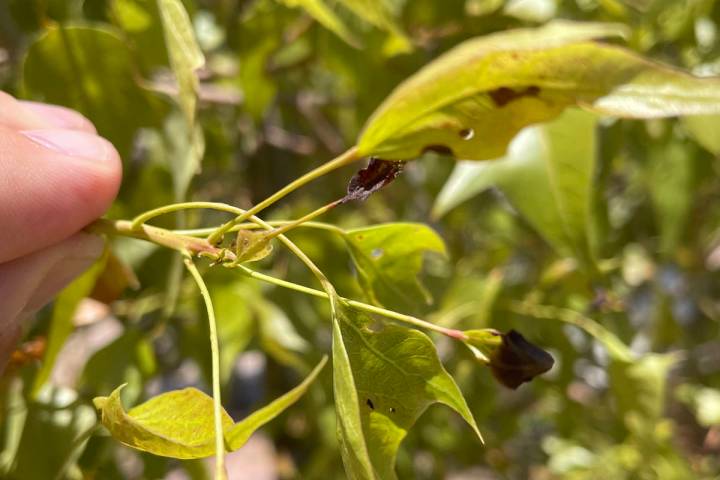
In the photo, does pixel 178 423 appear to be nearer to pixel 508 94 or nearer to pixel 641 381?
pixel 508 94

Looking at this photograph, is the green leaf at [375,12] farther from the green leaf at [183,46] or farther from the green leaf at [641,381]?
the green leaf at [641,381]

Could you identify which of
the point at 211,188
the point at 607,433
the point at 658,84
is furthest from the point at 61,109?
the point at 607,433

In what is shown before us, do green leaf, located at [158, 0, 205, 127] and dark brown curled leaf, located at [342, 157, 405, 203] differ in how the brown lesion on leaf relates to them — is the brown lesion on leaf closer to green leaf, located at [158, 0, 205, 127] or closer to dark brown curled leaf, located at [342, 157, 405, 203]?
dark brown curled leaf, located at [342, 157, 405, 203]

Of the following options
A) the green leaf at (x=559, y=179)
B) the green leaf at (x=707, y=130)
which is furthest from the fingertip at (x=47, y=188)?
the green leaf at (x=707, y=130)

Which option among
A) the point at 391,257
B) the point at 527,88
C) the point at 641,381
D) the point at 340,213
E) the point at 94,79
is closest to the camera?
the point at 527,88

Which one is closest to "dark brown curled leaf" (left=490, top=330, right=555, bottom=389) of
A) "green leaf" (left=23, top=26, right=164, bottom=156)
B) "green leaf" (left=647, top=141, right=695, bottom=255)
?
"green leaf" (left=23, top=26, right=164, bottom=156)

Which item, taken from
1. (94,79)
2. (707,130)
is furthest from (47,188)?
(707,130)

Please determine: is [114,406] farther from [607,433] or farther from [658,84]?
[607,433]

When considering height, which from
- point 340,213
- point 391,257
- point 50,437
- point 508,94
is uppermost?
point 508,94
